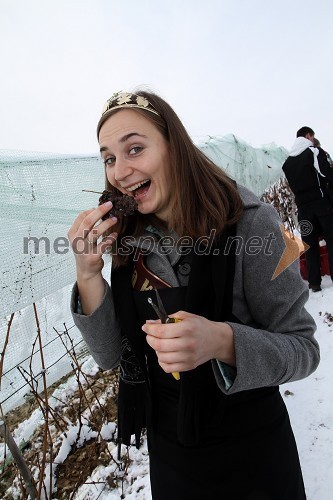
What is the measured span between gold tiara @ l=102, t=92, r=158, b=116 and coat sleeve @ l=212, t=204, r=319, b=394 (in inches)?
25.2

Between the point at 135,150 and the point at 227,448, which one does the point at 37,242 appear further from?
the point at 227,448

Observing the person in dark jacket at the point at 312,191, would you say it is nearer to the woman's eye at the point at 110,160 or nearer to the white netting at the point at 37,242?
the white netting at the point at 37,242

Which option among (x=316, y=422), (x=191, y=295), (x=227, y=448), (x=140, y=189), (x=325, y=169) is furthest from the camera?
(x=325, y=169)

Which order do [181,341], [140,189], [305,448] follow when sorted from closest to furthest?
1. [181,341]
2. [140,189]
3. [305,448]

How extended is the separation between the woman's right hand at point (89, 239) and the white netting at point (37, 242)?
824mm

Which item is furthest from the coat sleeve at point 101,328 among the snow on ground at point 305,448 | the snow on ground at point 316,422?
the snow on ground at point 316,422

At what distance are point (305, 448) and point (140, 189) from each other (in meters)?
2.52

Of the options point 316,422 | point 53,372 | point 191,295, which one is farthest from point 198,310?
point 53,372

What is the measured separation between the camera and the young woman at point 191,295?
1.19 meters

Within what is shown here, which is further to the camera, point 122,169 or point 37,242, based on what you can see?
point 37,242

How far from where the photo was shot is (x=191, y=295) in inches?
46.2

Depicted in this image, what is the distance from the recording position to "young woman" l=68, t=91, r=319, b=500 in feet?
3.92

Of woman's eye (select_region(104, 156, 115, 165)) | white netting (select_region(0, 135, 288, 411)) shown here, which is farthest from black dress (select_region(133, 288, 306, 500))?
white netting (select_region(0, 135, 288, 411))

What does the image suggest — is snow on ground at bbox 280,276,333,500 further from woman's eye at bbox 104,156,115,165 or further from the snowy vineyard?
woman's eye at bbox 104,156,115,165
